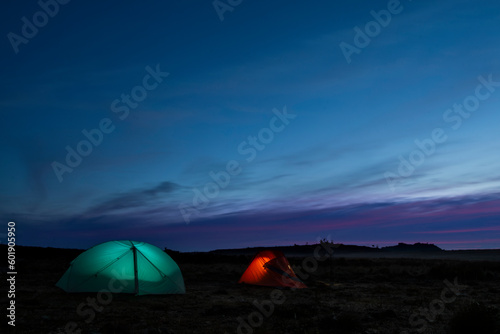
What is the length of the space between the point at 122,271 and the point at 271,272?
7.37 m

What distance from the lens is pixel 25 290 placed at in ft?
51.0

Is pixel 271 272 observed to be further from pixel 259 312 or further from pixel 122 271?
pixel 259 312

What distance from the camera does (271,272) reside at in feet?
61.9

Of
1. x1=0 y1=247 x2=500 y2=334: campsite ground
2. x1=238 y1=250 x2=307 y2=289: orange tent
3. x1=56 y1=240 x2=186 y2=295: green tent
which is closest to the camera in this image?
x1=0 y1=247 x2=500 y2=334: campsite ground

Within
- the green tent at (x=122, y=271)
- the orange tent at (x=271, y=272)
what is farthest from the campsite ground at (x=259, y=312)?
the orange tent at (x=271, y=272)

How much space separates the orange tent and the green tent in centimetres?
500

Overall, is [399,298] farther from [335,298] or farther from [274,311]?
[274,311]

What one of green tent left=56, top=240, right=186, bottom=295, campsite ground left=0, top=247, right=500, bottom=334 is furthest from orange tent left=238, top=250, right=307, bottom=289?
green tent left=56, top=240, right=186, bottom=295

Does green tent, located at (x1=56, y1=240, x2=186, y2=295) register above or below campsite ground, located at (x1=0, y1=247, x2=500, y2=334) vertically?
above

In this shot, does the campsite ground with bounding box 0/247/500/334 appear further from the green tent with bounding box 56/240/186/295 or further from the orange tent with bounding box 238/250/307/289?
the orange tent with bounding box 238/250/307/289

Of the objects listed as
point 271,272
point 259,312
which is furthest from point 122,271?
point 271,272

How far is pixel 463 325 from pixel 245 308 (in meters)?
5.93

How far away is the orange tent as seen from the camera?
18.5m

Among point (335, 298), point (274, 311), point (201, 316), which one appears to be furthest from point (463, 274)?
point (201, 316)
